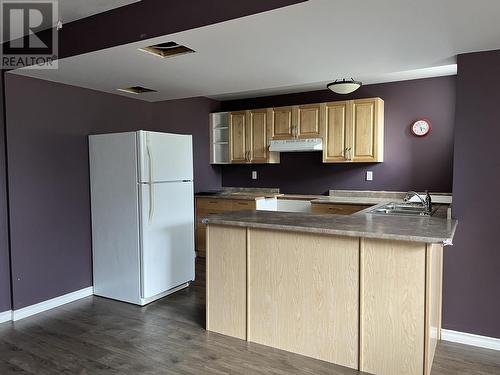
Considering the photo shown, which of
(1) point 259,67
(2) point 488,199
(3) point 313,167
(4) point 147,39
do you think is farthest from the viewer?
(3) point 313,167

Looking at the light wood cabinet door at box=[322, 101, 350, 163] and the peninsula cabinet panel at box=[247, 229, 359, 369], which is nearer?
the peninsula cabinet panel at box=[247, 229, 359, 369]

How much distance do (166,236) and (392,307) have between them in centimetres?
231

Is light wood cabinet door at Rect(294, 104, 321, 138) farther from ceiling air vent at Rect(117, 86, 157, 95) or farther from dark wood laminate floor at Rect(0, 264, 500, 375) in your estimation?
dark wood laminate floor at Rect(0, 264, 500, 375)

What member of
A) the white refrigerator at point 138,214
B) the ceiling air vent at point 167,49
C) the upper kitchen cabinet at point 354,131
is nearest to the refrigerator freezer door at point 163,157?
the white refrigerator at point 138,214

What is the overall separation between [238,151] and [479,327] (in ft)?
12.4

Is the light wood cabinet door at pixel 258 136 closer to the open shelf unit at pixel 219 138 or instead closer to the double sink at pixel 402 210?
the open shelf unit at pixel 219 138

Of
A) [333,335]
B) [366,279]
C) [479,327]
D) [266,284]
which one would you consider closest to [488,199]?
[479,327]

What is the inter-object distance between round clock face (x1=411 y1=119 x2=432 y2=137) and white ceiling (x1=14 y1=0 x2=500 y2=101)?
1738mm

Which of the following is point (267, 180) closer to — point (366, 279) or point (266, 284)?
point (266, 284)

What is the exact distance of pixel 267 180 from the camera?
5.78 meters

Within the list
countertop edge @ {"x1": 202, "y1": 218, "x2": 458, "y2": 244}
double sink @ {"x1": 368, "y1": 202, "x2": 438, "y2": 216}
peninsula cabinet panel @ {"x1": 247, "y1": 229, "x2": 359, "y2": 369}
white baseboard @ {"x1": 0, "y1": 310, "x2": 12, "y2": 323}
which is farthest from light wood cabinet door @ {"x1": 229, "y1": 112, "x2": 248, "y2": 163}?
white baseboard @ {"x1": 0, "y1": 310, "x2": 12, "y2": 323}

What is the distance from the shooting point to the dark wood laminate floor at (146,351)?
241 centimetres

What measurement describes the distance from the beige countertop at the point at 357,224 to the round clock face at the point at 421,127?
2157 mm

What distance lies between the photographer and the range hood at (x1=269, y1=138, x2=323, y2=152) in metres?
4.85
